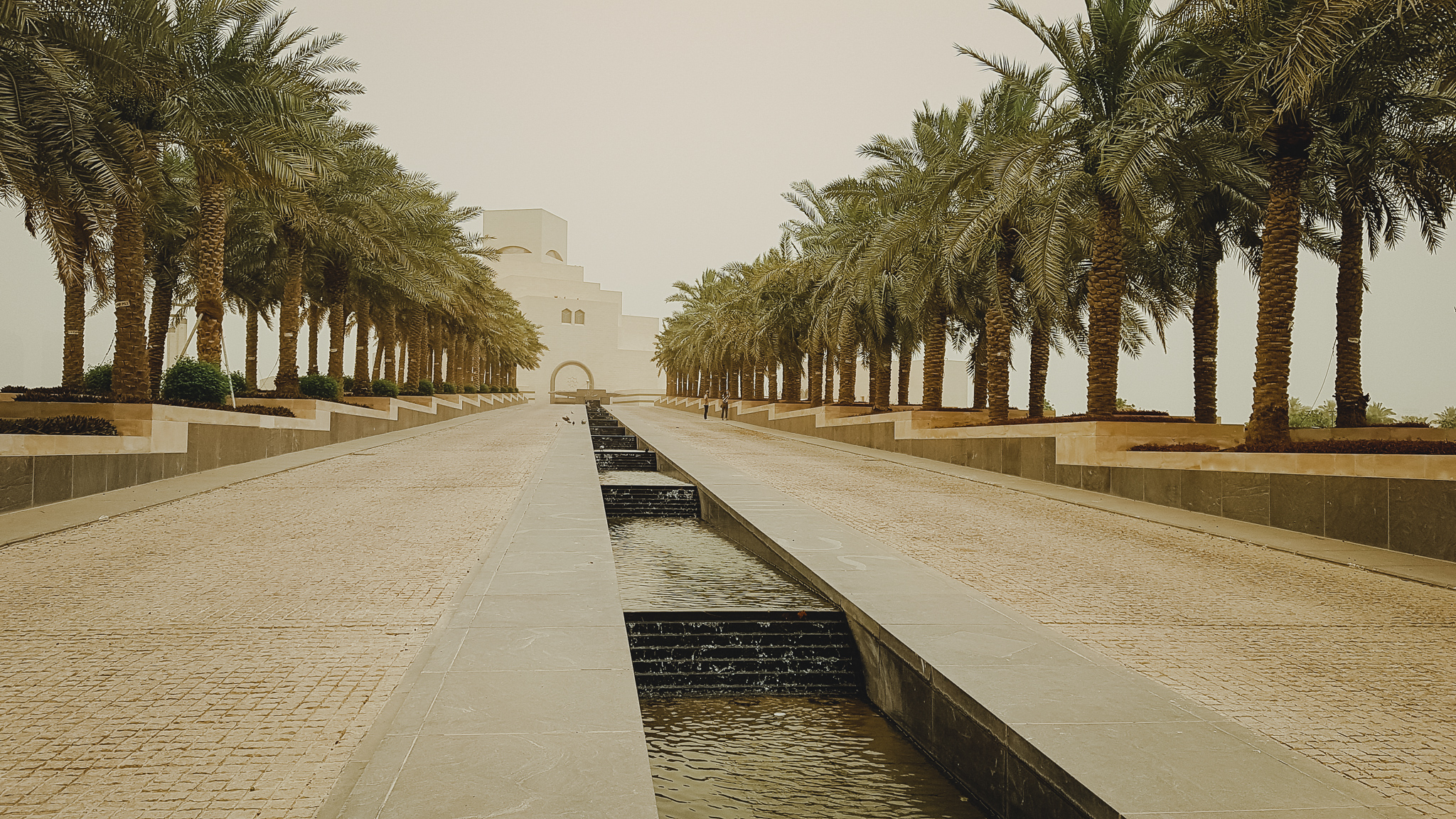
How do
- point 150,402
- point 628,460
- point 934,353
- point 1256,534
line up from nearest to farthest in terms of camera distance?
point 1256,534, point 150,402, point 628,460, point 934,353

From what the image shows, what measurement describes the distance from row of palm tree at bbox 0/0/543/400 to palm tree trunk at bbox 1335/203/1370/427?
61.6 ft

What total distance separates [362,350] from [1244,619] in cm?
3016

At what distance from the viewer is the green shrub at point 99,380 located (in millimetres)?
20016

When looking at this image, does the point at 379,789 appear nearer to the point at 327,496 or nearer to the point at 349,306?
the point at 327,496

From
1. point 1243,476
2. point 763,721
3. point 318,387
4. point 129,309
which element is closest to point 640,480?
point 129,309

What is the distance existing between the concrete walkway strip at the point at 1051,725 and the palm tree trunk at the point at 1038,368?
60.4 ft

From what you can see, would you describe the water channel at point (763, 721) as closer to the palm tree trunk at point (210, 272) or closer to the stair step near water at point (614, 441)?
the palm tree trunk at point (210, 272)

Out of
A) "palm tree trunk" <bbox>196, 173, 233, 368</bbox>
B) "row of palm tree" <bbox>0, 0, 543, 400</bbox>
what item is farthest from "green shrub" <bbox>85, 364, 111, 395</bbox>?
"palm tree trunk" <bbox>196, 173, 233, 368</bbox>

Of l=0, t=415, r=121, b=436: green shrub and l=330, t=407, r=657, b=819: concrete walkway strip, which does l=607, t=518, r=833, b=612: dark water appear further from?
l=0, t=415, r=121, b=436: green shrub

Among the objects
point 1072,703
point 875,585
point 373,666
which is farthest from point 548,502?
point 1072,703

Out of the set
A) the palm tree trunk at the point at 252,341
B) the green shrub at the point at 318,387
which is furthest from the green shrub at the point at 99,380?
the palm tree trunk at the point at 252,341

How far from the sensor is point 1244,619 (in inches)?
262

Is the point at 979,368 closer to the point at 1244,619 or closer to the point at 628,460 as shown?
the point at 628,460

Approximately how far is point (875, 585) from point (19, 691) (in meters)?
5.26
